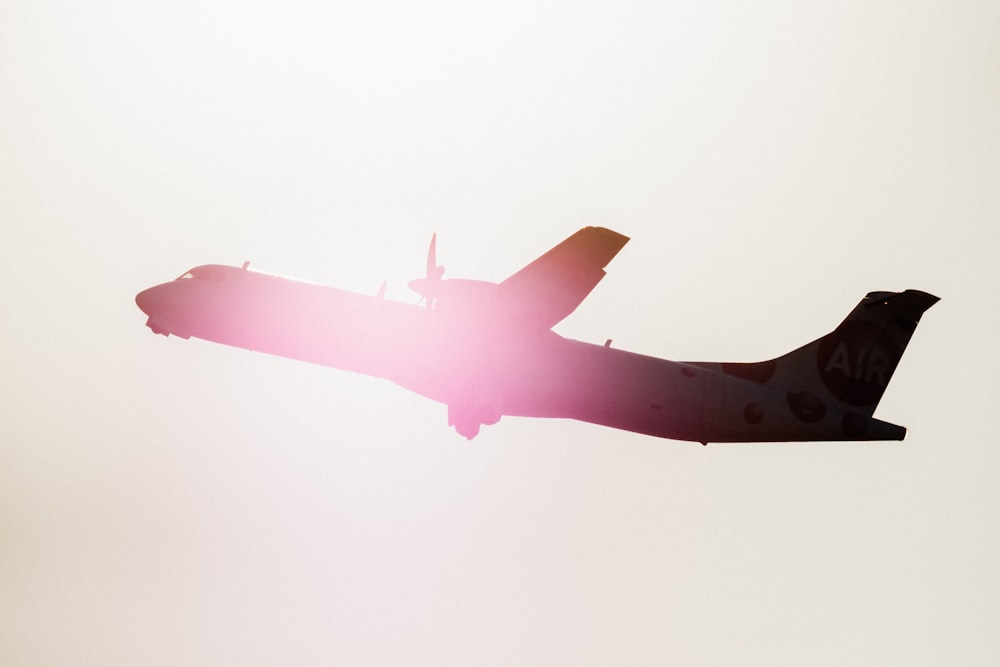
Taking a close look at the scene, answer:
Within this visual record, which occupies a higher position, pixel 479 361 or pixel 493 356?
pixel 493 356

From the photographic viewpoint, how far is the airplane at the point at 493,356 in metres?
30.7

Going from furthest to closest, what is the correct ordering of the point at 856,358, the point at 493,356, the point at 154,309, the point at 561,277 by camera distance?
the point at 856,358 → the point at 154,309 → the point at 493,356 → the point at 561,277

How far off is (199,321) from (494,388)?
9315 mm

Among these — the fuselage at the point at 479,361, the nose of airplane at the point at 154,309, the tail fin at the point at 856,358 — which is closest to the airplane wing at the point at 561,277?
the fuselage at the point at 479,361

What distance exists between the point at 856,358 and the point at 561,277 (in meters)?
11.1

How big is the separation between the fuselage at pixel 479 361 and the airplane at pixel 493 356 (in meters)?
0.03

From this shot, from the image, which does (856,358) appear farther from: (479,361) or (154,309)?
(154,309)

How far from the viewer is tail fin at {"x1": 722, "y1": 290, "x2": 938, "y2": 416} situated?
1298 inches

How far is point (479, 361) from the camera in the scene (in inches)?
1224

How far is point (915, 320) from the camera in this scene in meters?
33.9

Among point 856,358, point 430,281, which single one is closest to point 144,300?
point 430,281

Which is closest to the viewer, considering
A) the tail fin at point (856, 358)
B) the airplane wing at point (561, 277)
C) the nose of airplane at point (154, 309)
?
the airplane wing at point (561, 277)

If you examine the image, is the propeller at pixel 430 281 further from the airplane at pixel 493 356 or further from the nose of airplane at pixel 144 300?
the nose of airplane at pixel 144 300

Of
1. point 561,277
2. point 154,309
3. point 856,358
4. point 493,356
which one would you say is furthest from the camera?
point 856,358
